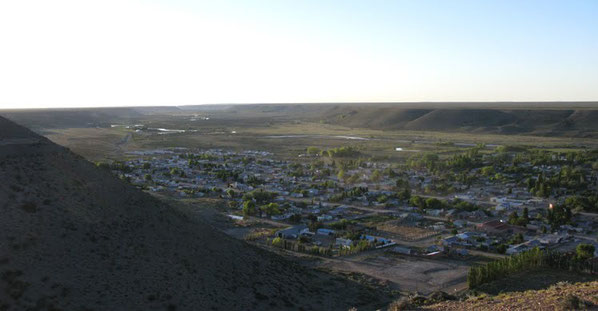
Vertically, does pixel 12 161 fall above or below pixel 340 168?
above

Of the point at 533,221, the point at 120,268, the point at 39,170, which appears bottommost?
the point at 533,221

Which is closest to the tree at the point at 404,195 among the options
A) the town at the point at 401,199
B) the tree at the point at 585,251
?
the town at the point at 401,199

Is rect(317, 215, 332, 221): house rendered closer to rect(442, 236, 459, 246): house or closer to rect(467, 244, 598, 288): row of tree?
rect(442, 236, 459, 246): house

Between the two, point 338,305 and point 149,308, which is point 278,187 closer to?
point 338,305

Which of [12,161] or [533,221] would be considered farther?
[533,221]

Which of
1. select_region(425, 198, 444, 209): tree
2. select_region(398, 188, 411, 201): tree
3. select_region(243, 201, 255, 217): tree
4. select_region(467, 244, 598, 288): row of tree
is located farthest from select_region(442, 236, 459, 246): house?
select_region(243, 201, 255, 217): tree

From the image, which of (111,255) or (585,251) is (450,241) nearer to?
(585,251)

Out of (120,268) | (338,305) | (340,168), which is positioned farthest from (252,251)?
(340,168)
